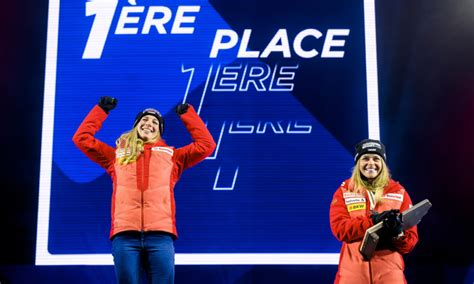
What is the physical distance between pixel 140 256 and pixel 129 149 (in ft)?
1.79

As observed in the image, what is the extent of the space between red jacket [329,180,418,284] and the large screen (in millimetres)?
920

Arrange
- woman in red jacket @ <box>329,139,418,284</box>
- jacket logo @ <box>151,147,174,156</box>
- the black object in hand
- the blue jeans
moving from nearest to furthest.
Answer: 1. the black object in hand
2. woman in red jacket @ <box>329,139,418,284</box>
3. the blue jeans
4. jacket logo @ <box>151,147,174,156</box>

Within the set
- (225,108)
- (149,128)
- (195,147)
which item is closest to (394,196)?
(195,147)

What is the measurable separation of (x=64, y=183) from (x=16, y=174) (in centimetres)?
31

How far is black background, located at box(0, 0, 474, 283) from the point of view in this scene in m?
3.76

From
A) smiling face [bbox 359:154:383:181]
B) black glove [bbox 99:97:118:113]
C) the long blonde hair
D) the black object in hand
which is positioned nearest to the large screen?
black glove [bbox 99:97:118:113]

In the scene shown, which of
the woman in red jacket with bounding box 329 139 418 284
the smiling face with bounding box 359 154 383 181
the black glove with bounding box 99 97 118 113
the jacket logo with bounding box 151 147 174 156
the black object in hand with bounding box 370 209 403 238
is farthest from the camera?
the black glove with bounding box 99 97 118 113

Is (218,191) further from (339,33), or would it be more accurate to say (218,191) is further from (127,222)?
(339,33)

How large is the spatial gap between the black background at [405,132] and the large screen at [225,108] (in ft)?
0.24

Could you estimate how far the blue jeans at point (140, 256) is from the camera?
2918 millimetres

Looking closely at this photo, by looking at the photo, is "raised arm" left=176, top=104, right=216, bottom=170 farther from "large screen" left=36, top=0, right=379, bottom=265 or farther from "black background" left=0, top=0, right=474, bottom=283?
"black background" left=0, top=0, right=474, bottom=283

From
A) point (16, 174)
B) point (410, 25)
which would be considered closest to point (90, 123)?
point (16, 174)

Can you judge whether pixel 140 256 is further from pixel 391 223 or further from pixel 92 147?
pixel 391 223

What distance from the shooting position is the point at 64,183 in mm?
3908
